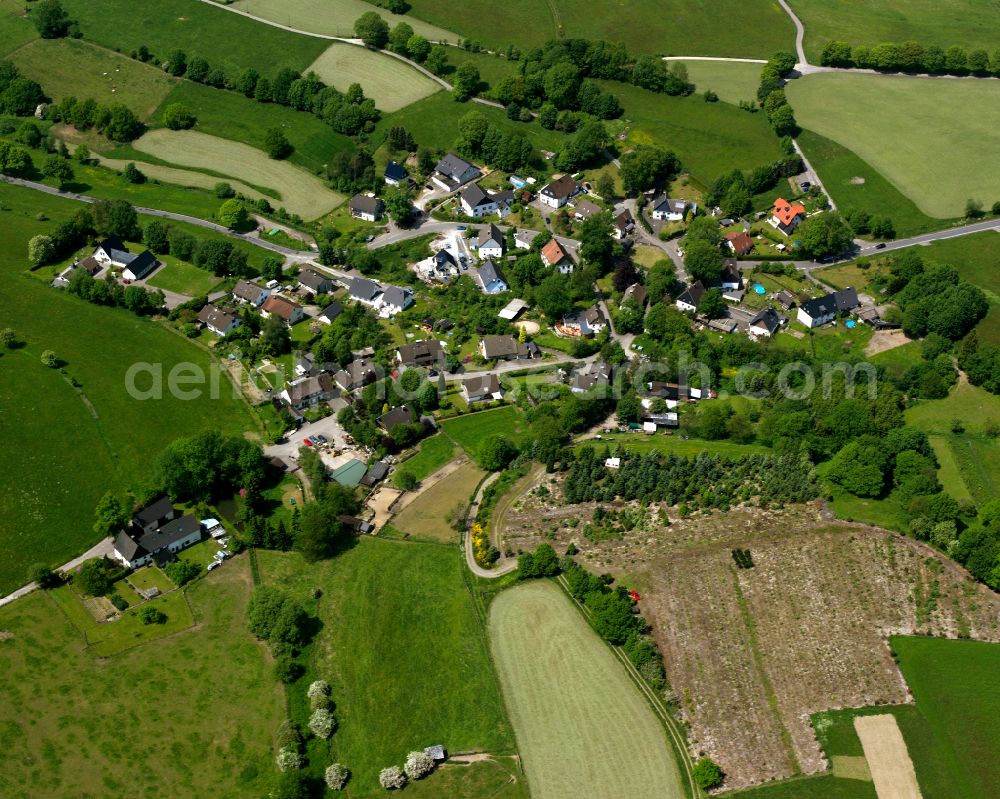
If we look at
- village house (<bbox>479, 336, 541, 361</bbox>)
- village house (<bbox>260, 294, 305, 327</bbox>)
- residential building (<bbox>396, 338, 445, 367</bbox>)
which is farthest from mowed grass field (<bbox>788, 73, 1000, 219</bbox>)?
village house (<bbox>260, 294, 305, 327</bbox>)

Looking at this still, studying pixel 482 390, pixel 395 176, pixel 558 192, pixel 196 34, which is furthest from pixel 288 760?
pixel 196 34

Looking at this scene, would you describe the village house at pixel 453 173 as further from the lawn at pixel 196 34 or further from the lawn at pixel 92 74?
the lawn at pixel 92 74

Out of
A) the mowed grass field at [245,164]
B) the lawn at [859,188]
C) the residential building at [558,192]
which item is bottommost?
the mowed grass field at [245,164]

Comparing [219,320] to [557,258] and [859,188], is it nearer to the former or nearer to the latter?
[557,258]

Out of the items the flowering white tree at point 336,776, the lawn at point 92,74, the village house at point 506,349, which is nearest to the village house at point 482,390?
the village house at point 506,349

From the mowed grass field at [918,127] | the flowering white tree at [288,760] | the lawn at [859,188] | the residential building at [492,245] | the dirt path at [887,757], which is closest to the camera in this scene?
the dirt path at [887,757]

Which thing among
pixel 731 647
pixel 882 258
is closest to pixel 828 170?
pixel 882 258

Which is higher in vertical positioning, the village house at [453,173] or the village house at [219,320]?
the village house at [453,173]
